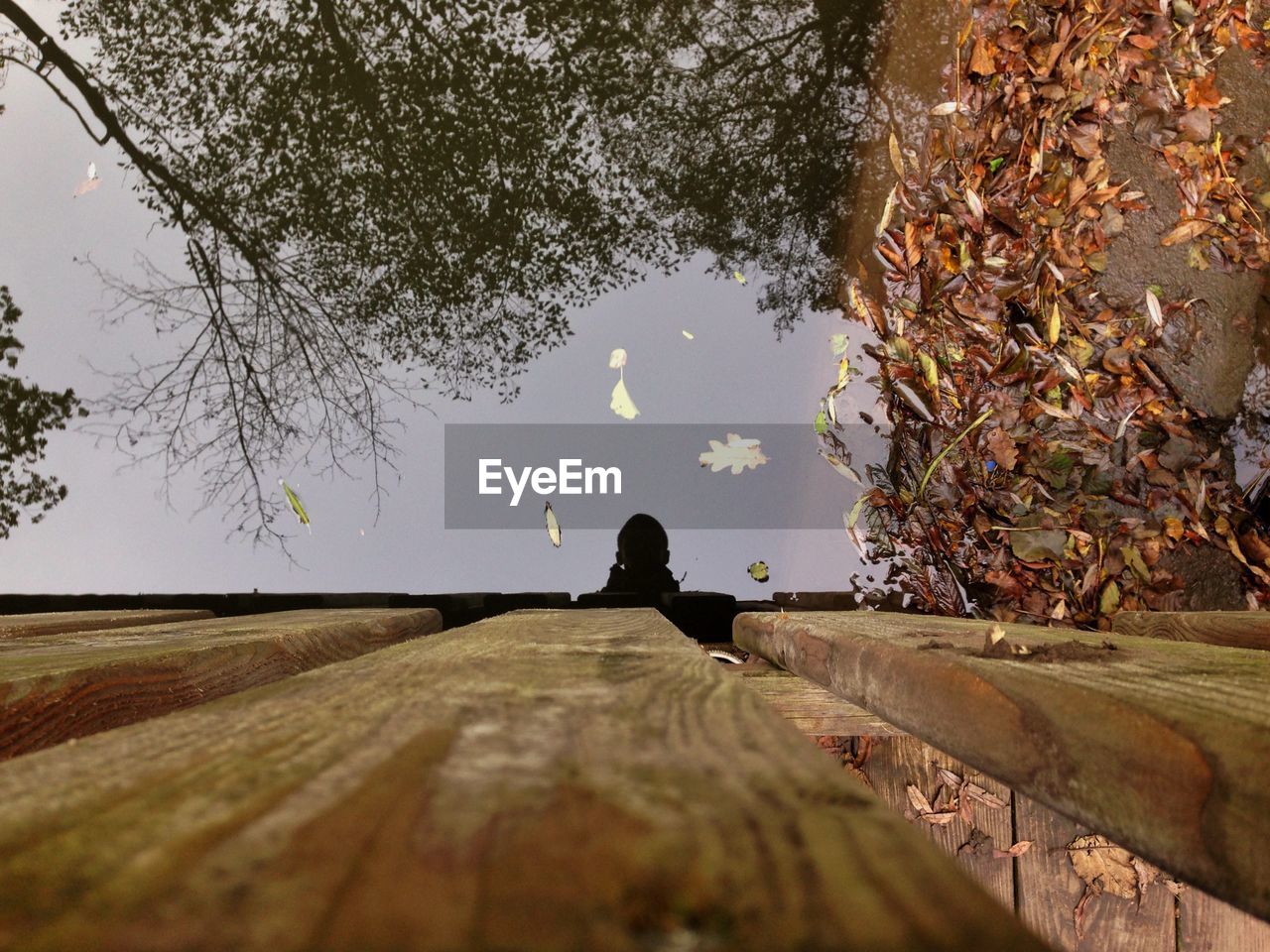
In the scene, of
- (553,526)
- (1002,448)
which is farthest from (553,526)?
(1002,448)

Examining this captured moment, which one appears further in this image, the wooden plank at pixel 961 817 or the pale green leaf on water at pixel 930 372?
the pale green leaf on water at pixel 930 372

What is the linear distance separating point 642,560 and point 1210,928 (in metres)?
2.17

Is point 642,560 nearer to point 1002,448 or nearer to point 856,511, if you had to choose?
point 856,511

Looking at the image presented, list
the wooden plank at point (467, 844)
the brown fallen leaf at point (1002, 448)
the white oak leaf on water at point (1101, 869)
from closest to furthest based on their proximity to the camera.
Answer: the wooden plank at point (467, 844)
the white oak leaf on water at point (1101, 869)
the brown fallen leaf at point (1002, 448)

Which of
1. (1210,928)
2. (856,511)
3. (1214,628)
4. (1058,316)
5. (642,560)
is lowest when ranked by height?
(1210,928)

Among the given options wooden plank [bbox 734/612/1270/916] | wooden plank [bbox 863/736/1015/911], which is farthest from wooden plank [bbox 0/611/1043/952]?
wooden plank [bbox 863/736/1015/911]

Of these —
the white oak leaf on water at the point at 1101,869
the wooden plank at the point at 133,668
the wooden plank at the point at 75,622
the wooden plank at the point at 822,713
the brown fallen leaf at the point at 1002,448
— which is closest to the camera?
the wooden plank at the point at 133,668

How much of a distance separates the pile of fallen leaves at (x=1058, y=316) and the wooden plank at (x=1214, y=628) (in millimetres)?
916

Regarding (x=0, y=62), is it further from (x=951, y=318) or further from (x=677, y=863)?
(x=677, y=863)

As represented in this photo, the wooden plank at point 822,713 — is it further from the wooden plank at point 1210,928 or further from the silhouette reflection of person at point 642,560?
the silhouette reflection of person at point 642,560

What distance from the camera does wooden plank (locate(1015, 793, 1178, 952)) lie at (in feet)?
5.99

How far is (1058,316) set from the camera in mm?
2555

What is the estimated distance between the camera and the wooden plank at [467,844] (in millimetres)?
275

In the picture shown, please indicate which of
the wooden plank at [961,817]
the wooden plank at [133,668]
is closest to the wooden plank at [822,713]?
the wooden plank at [961,817]
